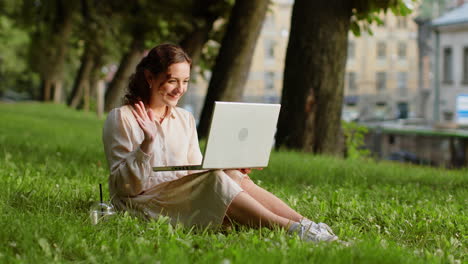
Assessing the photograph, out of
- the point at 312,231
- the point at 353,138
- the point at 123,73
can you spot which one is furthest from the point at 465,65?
the point at 312,231

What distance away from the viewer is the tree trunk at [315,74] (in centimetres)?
1195

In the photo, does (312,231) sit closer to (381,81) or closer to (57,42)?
(57,42)

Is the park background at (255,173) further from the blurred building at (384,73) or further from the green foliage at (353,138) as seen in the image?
the blurred building at (384,73)

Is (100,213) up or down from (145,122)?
down

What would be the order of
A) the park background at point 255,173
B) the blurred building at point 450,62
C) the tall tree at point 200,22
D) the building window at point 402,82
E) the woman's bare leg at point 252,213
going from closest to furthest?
1. the park background at point 255,173
2. the woman's bare leg at point 252,213
3. the tall tree at point 200,22
4. the blurred building at point 450,62
5. the building window at point 402,82

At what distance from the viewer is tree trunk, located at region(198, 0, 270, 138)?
14.8 metres

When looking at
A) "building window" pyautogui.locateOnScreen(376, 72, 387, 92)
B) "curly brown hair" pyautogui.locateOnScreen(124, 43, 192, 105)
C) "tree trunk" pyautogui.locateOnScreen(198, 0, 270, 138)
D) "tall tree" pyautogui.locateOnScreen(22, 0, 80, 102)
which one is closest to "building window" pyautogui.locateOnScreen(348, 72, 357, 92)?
"building window" pyautogui.locateOnScreen(376, 72, 387, 92)

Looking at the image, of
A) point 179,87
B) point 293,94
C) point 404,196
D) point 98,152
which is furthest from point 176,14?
point 179,87

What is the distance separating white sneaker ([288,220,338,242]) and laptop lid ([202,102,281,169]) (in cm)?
49

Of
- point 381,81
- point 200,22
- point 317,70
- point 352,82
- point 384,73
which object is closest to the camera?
point 317,70

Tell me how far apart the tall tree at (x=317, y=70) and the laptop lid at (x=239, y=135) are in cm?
739

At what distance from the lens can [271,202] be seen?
5008 millimetres

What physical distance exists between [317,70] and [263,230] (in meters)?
7.62

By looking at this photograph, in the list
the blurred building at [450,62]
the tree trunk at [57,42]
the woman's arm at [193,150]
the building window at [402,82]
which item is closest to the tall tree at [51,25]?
the tree trunk at [57,42]
